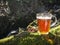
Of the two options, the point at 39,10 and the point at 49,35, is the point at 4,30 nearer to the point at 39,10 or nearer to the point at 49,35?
the point at 39,10

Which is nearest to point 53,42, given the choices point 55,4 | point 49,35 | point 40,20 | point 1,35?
point 49,35

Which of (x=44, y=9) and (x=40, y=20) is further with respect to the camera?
(x=44, y=9)

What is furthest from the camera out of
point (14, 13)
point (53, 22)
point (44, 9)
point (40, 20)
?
point (44, 9)

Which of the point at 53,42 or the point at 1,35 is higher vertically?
the point at 53,42

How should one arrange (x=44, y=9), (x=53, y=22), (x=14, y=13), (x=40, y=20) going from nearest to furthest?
(x=40, y=20)
(x=53, y=22)
(x=14, y=13)
(x=44, y=9)

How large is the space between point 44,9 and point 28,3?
1.65 feet

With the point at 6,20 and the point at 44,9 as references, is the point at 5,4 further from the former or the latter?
the point at 44,9

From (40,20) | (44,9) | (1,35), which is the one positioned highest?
(40,20)

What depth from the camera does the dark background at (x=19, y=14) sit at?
529 cm

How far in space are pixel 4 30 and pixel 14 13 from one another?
484mm

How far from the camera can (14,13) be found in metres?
5.38

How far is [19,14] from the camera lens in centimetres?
537

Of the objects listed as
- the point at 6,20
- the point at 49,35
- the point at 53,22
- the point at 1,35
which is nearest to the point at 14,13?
the point at 6,20

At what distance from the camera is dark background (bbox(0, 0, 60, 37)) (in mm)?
5291
